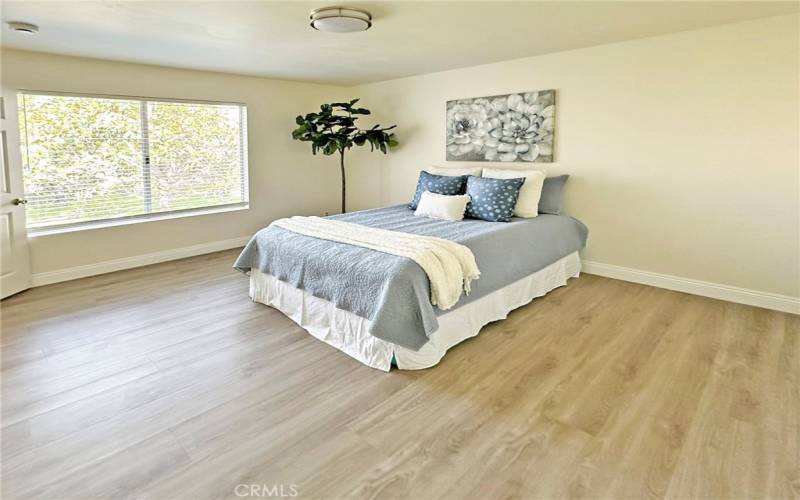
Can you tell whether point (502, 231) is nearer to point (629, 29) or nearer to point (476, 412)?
point (476, 412)

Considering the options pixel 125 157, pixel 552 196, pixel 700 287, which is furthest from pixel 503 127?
pixel 125 157

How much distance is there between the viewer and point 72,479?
1684 mm

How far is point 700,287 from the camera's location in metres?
3.75

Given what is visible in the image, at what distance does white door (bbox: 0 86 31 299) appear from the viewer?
3.66 m

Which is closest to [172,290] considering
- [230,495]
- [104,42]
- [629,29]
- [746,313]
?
[104,42]

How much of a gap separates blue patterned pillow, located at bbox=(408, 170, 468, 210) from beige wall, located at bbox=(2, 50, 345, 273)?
7.10 ft

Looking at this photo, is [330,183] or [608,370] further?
[330,183]

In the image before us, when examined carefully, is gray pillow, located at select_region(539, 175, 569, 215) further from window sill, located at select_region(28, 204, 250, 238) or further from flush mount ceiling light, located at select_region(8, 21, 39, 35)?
flush mount ceiling light, located at select_region(8, 21, 39, 35)

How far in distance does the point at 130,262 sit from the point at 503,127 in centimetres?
413

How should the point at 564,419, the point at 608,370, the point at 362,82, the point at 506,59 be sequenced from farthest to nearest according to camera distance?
the point at 362,82
the point at 506,59
the point at 608,370
the point at 564,419

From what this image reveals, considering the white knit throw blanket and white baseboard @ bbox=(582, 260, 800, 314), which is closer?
the white knit throw blanket

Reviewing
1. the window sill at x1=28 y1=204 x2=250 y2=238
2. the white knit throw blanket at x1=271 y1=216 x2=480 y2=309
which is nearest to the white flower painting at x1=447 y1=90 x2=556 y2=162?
the white knit throw blanket at x1=271 y1=216 x2=480 y2=309

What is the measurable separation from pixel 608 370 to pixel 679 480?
0.86 meters

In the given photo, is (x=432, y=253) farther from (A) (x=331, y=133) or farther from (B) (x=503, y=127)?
(A) (x=331, y=133)
